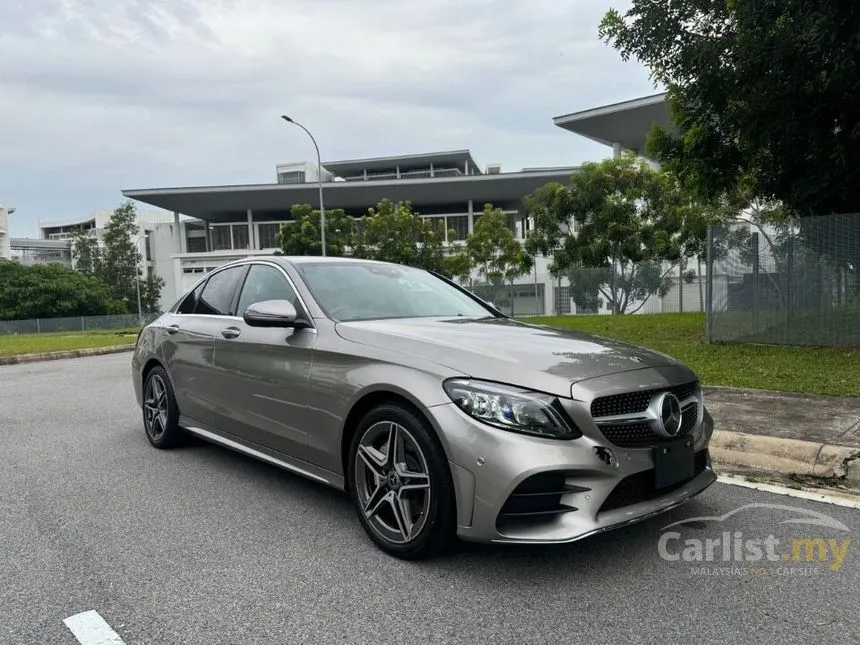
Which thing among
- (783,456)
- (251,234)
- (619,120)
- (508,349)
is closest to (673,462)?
(508,349)

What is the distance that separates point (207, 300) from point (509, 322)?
2530mm

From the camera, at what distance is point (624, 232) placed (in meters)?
23.8

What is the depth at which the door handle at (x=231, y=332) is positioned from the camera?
175 inches

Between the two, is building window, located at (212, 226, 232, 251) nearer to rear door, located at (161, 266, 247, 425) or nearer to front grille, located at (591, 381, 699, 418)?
rear door, located at (161, 266, 247, 425)

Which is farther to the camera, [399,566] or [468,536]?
[399,566]

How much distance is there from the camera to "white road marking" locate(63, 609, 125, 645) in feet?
8.20

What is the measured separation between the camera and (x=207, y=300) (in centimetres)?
525

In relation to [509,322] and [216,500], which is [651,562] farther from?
[216,500]

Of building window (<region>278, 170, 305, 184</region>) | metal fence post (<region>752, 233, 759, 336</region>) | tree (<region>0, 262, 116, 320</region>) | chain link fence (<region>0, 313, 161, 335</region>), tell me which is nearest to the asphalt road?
metal fence post (<region>752, 233, 759, 336</region>)

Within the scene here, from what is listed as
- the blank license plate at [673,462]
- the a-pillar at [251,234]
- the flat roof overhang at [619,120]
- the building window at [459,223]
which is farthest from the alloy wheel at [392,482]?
the a-pillar at [251,234]

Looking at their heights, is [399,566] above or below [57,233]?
below

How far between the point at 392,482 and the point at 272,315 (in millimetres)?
1246

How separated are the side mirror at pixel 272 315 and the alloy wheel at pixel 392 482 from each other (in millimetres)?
909

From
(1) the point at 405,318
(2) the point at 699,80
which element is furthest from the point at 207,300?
(2) the point at 699,80
